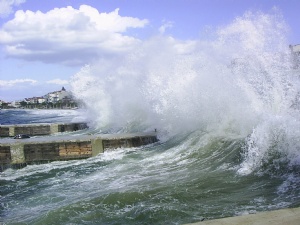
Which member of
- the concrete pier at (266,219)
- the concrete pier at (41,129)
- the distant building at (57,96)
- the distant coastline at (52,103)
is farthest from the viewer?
the distant building at (57,96)

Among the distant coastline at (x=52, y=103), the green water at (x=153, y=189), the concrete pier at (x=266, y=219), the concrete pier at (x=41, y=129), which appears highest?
the distant coastline at (x=52, y=103)

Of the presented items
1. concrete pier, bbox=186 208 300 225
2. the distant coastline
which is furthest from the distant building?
concrete pier, bbox=186 208 300 225

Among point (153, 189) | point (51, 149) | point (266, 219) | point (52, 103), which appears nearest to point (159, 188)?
point (153, 189)

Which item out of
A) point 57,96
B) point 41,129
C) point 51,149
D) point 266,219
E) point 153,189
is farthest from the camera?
point 57,96

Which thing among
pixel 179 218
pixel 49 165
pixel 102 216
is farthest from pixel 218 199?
pixel 49 165

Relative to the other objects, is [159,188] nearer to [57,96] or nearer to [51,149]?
[51,149]

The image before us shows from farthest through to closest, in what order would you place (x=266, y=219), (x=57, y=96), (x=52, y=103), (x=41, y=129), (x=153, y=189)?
(x=57, y=96)
(x=52, y=103)
(x=41, y=129)
(x=153, y=189)
(x=266, y=219)

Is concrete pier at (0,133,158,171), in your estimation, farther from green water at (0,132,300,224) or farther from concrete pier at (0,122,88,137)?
concrete pier at (0,122,88,137)

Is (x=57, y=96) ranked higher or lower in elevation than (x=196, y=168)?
higher

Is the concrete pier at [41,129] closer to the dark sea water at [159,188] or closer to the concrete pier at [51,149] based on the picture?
the concrete pier at [51,149]

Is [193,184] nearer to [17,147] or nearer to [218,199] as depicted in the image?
[218,199]

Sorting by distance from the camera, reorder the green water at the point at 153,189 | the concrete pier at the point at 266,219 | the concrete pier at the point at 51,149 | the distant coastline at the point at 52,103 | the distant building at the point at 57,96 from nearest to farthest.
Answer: the concrete pier at the point at 266,219, the green water at the point at 153,189, the concrete pier at the point at 51,149, the distant coastline at the point at 52,103, the distant building at the point at 57,96

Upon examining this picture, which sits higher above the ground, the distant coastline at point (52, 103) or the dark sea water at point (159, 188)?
the distant coastline at point (52, 103)

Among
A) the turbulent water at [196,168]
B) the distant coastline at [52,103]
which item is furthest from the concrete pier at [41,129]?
the distant coastline at [52,103]
